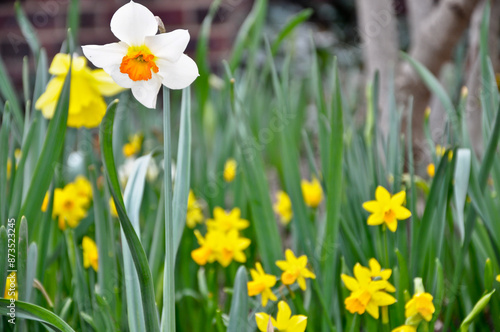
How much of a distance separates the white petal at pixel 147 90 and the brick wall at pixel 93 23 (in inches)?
80.9

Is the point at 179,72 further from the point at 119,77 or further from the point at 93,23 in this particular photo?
the point at 93,23

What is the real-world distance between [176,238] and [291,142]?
12.8 inches

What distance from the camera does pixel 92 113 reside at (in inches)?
30.0

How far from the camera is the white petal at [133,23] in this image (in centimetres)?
47

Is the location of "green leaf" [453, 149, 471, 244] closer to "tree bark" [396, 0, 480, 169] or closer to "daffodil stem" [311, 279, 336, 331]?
"daffodil stem" [311, 279, 336, 331]

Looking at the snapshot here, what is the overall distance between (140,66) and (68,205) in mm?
496

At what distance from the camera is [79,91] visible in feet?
2.43

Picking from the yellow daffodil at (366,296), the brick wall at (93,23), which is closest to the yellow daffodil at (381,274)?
the yellow daffodil at (366,296)

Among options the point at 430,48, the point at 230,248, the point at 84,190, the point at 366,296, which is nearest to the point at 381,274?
the point at 366,296

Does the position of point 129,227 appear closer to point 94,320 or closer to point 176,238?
point 176,238

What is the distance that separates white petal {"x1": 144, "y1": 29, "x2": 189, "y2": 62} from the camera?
47 cm

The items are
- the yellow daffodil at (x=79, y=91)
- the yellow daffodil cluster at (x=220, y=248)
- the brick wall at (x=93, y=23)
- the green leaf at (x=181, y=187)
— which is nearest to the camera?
the green leaf at (x=181, y=187)

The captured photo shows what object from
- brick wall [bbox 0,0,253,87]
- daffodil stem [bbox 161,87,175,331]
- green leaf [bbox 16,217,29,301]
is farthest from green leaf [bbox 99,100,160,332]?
brick wall [bbox 0,0,253,87]

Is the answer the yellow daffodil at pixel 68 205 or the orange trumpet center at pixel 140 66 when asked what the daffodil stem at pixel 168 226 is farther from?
the yellow daffodil at pixel 68 205
